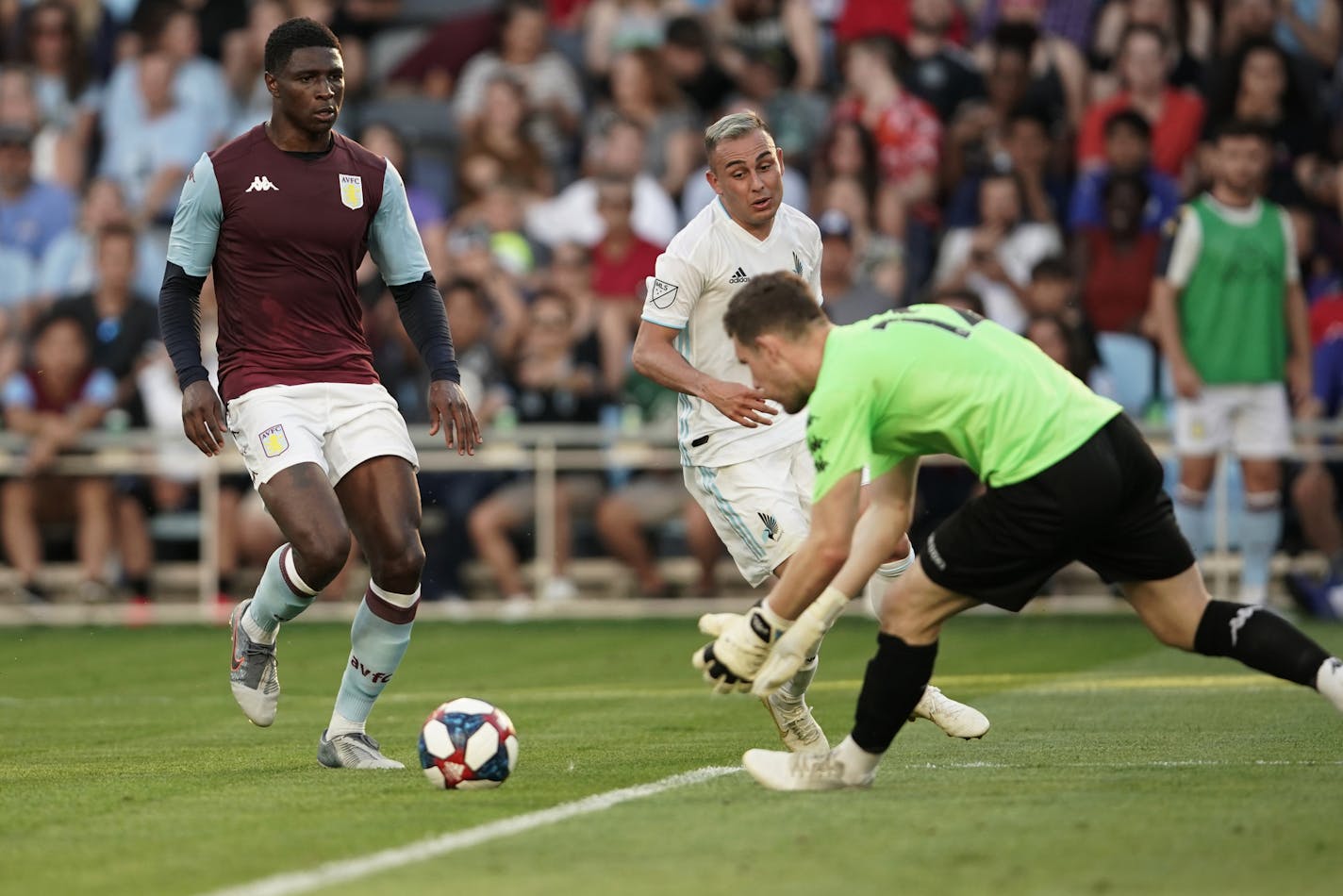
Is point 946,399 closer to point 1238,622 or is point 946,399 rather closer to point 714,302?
point 1238,622

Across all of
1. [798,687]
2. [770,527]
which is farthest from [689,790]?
[770,527]

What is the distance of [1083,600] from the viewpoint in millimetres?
16422

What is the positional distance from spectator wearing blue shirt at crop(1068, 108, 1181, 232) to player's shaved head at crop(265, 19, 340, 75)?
31.7 ft

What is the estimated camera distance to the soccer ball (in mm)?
7746

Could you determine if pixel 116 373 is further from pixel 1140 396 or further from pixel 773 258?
pixel 773 258

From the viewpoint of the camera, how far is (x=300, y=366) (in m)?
8.87

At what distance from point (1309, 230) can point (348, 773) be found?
11.0 metres

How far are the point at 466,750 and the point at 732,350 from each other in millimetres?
2352

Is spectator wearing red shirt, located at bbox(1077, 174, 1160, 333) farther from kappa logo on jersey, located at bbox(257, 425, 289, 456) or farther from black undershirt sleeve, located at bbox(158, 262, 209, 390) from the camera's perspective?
kappa logo on jersey, located at bbox(257, 425, 289, 456)

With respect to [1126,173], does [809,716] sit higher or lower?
lower

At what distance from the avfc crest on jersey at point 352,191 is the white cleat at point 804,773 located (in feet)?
9.85

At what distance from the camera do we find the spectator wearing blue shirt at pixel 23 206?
1972 centimetres

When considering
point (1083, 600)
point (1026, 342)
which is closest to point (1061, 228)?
point (1083, 600)

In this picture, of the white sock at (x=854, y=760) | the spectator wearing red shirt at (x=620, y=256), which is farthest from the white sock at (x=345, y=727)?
A: the spectator wearing red shirt at (x=620, y=256)
